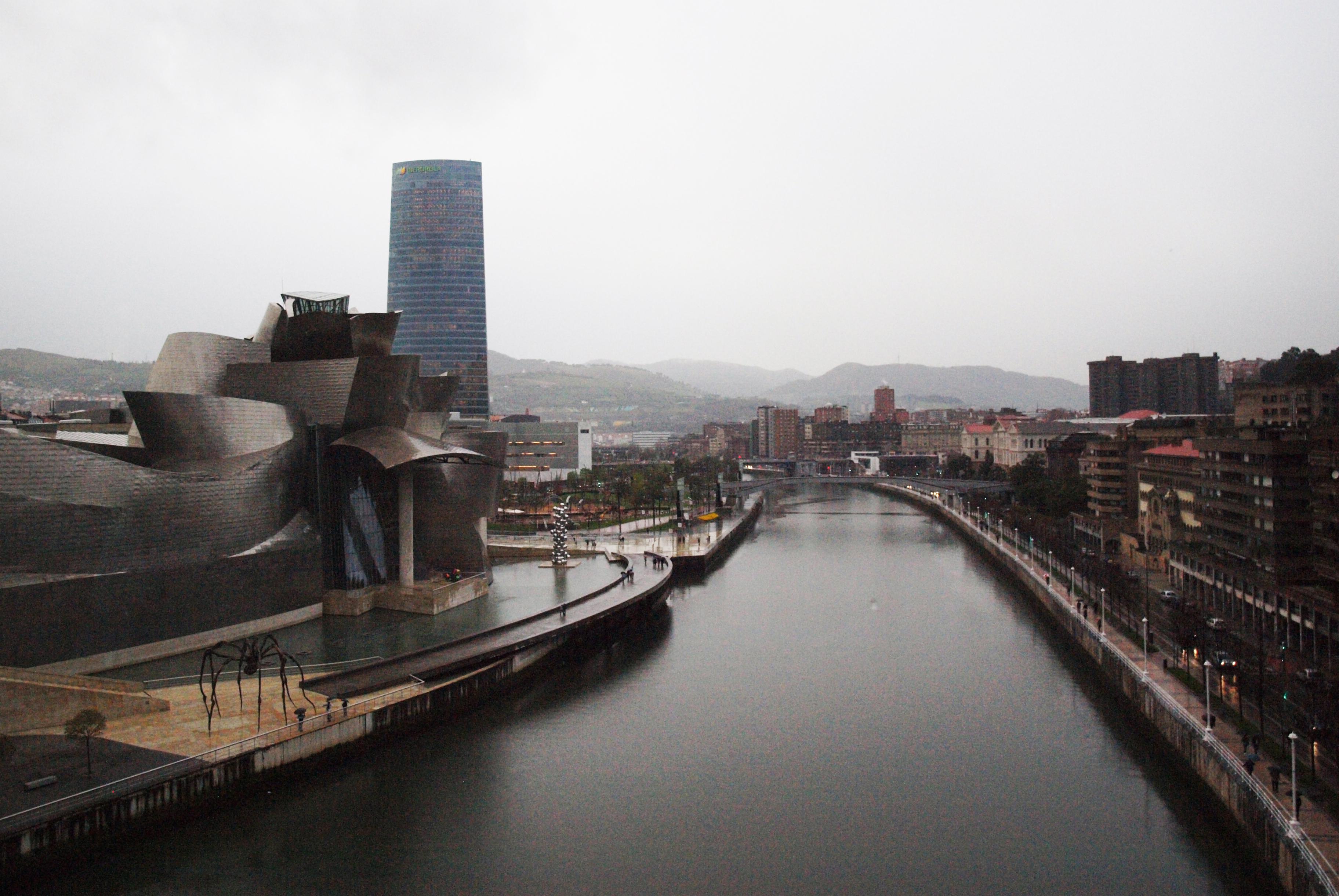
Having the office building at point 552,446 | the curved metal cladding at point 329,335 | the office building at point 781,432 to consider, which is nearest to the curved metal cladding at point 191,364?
the curved metal cladding at point 329,335

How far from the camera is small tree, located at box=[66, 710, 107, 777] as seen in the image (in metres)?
15.3

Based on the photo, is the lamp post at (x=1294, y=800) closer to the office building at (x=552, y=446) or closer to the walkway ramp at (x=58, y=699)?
the walkway ramp at (x=58, y=699)

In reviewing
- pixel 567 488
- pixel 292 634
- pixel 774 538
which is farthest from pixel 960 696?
pixel 567 488

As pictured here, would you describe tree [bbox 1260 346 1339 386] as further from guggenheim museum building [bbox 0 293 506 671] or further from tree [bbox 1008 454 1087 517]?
guggenheim museum building [bbox 0 293 506 671]

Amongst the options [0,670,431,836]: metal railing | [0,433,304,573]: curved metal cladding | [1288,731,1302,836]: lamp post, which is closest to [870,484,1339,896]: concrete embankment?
[1288,731,1302,836]: lamp post

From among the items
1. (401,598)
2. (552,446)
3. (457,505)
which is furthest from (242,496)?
(552,446)

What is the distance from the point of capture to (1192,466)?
114 feet

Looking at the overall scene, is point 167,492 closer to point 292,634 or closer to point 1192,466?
point 292,634

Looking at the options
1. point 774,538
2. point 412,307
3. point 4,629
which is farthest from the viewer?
point 412,307

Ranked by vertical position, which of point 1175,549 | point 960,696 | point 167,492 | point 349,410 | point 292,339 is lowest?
point 960,696

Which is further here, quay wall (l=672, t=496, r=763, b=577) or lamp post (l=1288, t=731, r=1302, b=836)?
quay wall (l=672, t=496, r=763, b=577)

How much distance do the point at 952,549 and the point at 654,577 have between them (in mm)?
25679

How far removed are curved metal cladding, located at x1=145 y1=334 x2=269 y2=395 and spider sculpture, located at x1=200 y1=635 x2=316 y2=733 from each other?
7.66 metres

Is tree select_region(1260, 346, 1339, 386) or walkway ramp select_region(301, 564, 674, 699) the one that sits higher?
tree select_region(1260, 346, 1339, 386)
